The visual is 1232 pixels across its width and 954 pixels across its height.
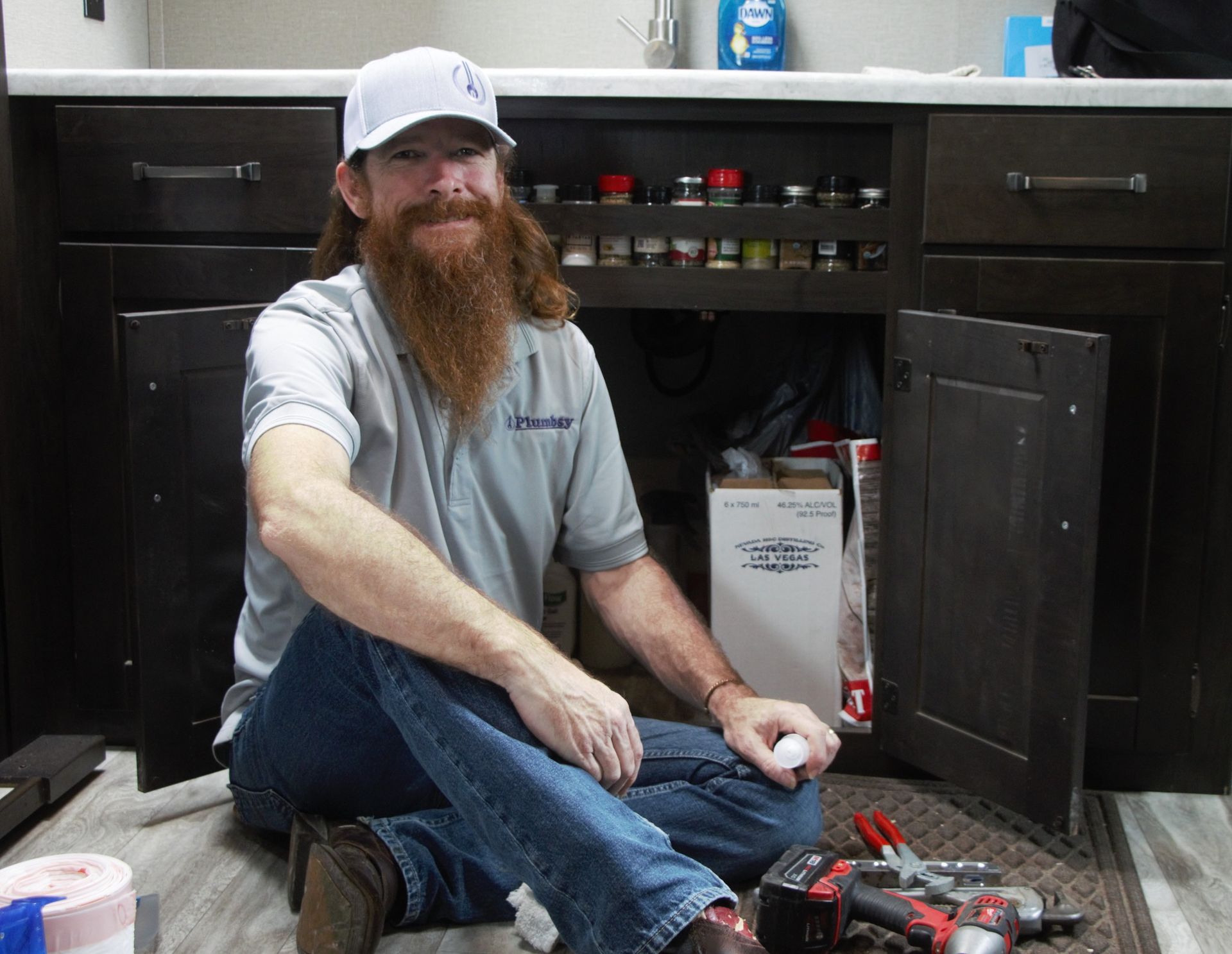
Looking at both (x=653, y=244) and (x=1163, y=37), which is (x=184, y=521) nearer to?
(x=653, y=244)

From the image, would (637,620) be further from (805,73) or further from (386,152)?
(805,73)

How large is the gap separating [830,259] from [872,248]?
6cm

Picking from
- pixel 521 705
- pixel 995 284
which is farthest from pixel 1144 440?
pixel 521 705

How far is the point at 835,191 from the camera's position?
5.92 feet

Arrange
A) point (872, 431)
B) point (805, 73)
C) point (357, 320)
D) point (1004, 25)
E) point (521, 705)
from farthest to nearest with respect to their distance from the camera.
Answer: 1. point (1004, 25)
2. point (872, 431)
3. point (805, 73)
4. point (357, 320)
5. point (521, 705)

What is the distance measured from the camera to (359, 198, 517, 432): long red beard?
1505 millimetres

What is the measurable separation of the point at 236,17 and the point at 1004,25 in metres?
1.31

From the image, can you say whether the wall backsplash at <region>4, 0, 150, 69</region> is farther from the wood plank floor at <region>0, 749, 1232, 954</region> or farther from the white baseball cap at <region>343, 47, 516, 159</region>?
the wood plank floor at <region>0, 749, 1232, 954</region>

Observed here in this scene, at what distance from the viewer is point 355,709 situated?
4.43 feet

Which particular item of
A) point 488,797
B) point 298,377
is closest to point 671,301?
point 298,377

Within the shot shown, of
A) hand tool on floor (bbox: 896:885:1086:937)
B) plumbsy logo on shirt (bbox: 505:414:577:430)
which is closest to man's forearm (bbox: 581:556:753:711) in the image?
plumbsy logo on shirt (bbox: 505:414:577:430)

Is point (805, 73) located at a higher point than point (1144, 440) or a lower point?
higher

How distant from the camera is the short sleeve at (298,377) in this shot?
130 cm

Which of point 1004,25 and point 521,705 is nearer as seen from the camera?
point 521,705
